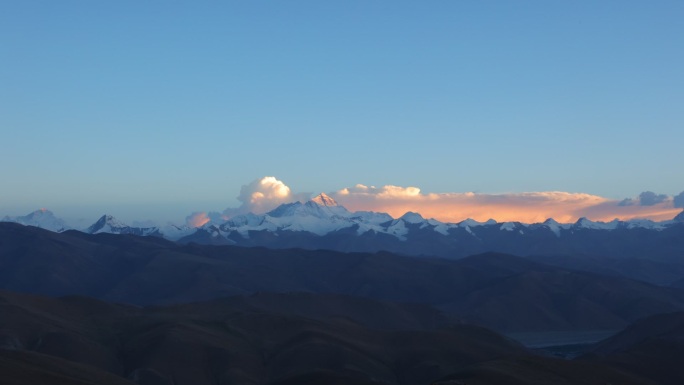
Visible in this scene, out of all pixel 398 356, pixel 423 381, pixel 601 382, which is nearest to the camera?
pixel 601 382

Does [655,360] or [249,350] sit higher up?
[249,350]

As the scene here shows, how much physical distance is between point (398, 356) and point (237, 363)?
29.7 m

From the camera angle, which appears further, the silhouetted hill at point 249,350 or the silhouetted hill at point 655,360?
the silhouetted hill at point 655,360

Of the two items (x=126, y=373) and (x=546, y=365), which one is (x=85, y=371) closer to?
(x=126, y=373)

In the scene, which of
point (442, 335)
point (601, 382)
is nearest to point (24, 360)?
point (601, 382)

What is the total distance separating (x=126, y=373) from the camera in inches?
6383

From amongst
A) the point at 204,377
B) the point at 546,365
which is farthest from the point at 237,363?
the point at 546,365

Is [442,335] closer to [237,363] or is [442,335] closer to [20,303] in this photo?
[237,363]

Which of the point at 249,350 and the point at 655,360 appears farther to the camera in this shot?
the point at 249,350

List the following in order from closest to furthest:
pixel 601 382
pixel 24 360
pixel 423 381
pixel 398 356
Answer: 1. pixel 24 360
2. pixel 601 382
3. pixel 423 381
4. pixel 398 356

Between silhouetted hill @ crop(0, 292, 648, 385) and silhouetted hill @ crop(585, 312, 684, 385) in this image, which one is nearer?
silhouetted hill @ crop(0, 292, 648, 385)

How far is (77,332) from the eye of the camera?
180m

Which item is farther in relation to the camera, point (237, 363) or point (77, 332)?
point (77, 332)

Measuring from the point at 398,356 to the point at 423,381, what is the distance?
57.6 ft
